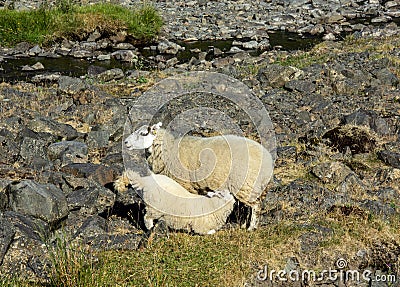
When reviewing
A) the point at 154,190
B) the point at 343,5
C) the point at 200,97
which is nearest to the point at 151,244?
the point at 154,190

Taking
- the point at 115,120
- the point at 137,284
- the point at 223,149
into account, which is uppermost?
the point at 223,149

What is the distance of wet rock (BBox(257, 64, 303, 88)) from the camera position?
679 inches

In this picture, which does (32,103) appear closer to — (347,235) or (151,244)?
(151,244)

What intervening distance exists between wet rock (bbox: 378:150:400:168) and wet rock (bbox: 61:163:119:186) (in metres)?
5.47


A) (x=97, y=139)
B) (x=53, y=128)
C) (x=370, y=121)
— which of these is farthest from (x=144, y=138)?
(x=370, y=121)

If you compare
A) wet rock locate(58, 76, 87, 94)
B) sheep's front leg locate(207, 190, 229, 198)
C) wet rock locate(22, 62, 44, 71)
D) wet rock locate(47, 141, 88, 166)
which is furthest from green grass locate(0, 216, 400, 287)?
wet rock locate(22, 62, 44, 71)

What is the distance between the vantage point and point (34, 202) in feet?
30.3

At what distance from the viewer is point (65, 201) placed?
9.61 metres

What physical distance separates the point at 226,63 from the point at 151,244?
49.3 ft

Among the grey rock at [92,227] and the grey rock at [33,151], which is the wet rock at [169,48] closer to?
the grey rock at [33,151]

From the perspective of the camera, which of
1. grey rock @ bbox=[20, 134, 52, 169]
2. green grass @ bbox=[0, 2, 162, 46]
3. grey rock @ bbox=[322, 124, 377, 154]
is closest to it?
grey rock @ bbox=[20, 134, 52, 169]

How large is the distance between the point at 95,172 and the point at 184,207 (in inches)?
103

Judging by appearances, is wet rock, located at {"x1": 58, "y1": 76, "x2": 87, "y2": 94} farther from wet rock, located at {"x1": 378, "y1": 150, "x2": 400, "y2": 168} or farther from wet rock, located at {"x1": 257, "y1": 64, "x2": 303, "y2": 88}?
wet rock, located at {"x1": 378, "y1": 150, "x2": 400, "y2": 168}

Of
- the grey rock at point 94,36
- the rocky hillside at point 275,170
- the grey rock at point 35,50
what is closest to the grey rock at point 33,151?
the rocky hillside at point 275,170
